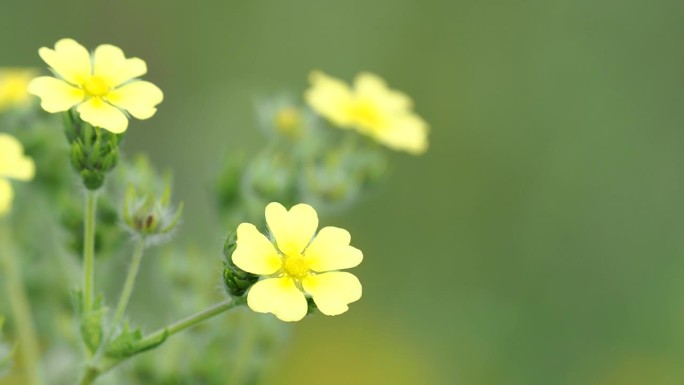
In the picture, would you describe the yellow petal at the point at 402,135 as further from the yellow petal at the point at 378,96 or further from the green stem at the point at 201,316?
the green stem at the point at 201,316

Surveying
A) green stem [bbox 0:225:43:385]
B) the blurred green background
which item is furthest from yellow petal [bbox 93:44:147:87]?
the blurred green background

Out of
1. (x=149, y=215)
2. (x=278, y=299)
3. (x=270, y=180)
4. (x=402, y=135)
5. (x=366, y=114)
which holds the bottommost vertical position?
(x=278, y=299)

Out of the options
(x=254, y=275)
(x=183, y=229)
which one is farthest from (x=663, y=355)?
(x=254, y=275)

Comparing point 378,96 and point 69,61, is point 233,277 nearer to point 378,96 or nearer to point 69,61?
point 69,61

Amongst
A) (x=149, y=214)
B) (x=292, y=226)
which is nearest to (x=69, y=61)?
(x=149, y=214)

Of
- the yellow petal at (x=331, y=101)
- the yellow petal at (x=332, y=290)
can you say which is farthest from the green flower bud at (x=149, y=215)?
the yellow petal at (x=331, y=101)

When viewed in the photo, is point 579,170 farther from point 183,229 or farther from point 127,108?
point 127,108
